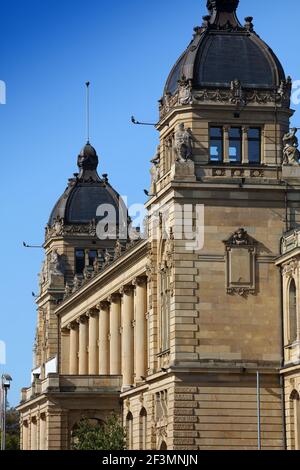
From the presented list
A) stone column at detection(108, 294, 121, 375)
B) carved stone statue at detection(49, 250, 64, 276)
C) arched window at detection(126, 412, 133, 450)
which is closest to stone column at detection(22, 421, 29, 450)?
carved stone statue at detection(49, 250, 64, 276)

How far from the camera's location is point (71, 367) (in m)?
134

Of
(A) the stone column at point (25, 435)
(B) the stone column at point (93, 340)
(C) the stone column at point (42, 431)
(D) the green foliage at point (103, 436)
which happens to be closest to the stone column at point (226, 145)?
(D) the green foliage at point (103, 436)

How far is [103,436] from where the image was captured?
95438 millimetres

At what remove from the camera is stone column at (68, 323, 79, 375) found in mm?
133250

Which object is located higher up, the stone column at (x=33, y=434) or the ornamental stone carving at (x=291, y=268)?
the ornamental stone carving at (x=291, y=268)

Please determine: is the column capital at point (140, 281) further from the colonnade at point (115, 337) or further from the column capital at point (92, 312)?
the column capital at point (92, 312)

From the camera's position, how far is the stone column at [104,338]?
→ 118 meters

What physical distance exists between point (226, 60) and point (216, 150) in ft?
16.4

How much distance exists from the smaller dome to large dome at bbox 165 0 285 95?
52669 mm

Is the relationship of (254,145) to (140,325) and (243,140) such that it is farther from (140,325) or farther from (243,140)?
(140,325)

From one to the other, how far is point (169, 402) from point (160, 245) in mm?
9311

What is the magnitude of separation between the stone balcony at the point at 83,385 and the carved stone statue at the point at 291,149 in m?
26.4

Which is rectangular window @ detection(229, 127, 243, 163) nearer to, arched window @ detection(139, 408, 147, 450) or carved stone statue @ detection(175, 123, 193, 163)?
carved stone statue @ detection(175, 123, 193, 163)

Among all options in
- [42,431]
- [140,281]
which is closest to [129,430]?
[140,281]
